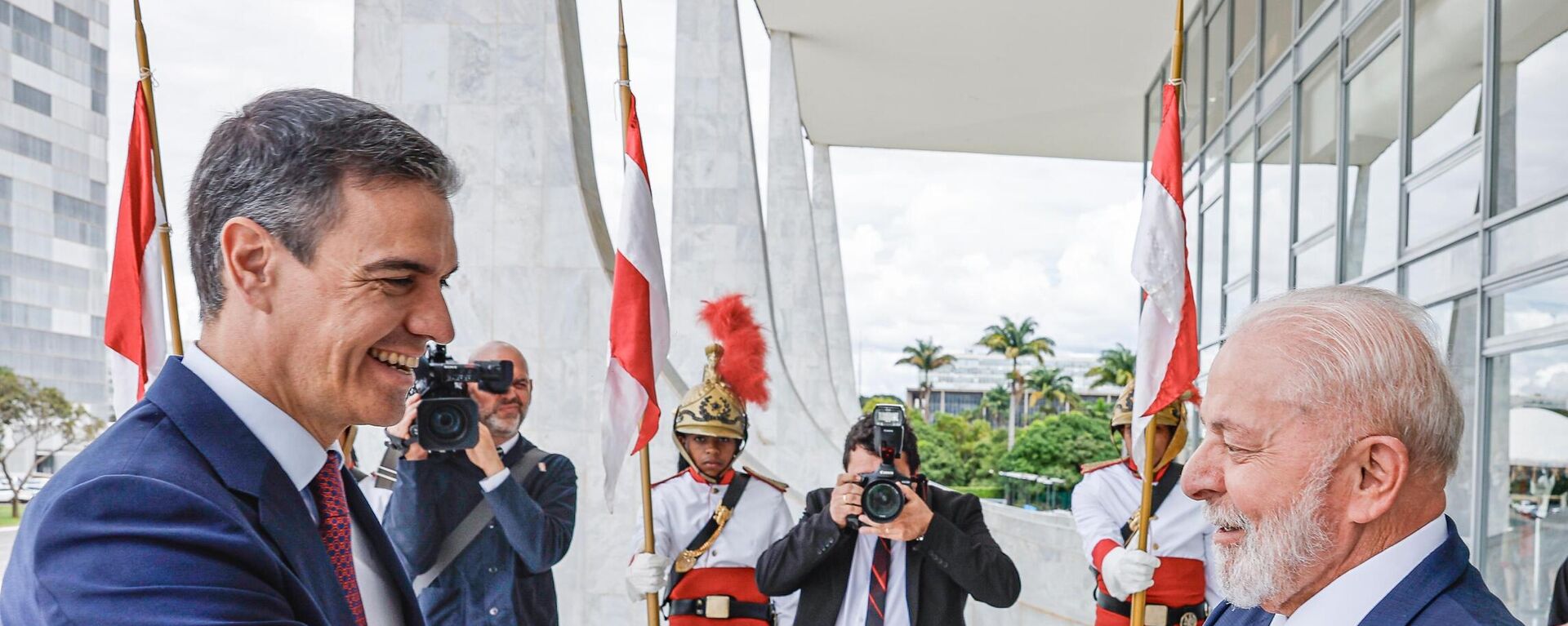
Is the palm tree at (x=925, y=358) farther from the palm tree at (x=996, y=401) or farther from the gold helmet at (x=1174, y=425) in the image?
the gold helmet at (x=1174, y=425)

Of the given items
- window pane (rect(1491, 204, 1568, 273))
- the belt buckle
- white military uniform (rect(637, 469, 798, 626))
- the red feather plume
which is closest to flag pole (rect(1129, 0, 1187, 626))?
white military uniform (rect(637, 469, 798, 626))

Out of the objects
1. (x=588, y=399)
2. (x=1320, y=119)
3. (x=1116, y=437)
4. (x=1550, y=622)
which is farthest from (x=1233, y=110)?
(x=1550, y=622)

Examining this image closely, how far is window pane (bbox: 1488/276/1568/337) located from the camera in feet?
16.9

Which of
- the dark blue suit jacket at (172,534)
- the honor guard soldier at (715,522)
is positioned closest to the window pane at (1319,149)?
the honor guard soldier at (715,522)

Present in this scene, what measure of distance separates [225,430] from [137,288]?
3356mm

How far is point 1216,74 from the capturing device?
12578mm

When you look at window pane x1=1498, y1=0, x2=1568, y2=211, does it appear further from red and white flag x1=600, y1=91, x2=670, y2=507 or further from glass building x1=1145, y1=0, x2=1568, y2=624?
red and white flag x1=600, y1=91, x2=670, y2=507

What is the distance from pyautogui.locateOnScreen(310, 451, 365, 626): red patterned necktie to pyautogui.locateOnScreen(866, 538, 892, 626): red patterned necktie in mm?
3033

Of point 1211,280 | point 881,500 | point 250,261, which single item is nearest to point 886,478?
point 881,500

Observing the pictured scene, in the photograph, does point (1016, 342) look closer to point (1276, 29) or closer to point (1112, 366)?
point (1112, 366)

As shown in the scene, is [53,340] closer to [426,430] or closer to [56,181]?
[56,181]

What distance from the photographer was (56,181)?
28.1ft

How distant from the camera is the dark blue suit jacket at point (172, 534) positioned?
833mm

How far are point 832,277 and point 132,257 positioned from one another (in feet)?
74.2
